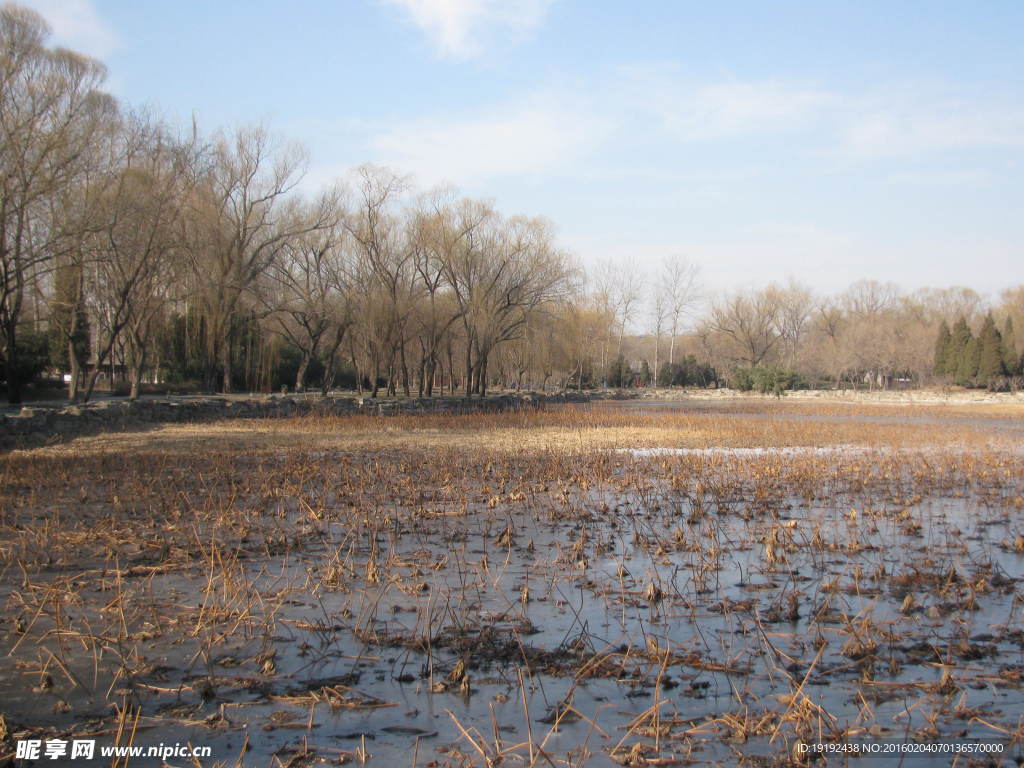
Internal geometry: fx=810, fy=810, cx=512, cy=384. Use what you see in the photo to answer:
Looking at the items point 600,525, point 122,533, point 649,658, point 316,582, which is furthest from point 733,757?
point 122,533

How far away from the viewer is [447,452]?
1538cm

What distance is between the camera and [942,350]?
215 feet

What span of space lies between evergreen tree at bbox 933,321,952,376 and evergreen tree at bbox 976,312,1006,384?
151 inches

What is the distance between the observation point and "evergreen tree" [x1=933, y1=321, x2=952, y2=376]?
64500mm

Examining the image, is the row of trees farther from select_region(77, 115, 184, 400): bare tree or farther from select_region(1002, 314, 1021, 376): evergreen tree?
select_region(77, 115, 184, 400): bare tree

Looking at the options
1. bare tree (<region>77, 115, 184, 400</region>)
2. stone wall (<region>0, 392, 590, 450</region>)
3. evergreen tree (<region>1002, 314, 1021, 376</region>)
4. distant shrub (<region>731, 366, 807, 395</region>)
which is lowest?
stone wall (<region>0, 392, 590, 450</region>)

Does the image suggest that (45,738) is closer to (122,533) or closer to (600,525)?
(122,533)

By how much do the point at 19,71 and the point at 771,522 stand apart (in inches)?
806

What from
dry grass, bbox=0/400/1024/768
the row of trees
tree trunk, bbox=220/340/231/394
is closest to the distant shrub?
the row of trees

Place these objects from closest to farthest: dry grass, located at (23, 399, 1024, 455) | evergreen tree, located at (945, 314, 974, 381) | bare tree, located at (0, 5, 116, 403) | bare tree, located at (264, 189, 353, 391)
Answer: dry grass, located at (23, 399, 1024, 455)
bare tree, located at (0, 5, 116, 403)
bare tree, located at (264, 189, 353, 391)
evergreen tree, located at (945, 314, 974, 381)

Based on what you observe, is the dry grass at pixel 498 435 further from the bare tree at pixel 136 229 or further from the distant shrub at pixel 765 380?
the distant shrub at pixel 765 380

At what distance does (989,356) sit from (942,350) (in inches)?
253

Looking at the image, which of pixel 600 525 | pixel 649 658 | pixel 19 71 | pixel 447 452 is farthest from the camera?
pixel 19 71

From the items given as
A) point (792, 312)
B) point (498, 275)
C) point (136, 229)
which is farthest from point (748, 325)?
point (136, 229)
